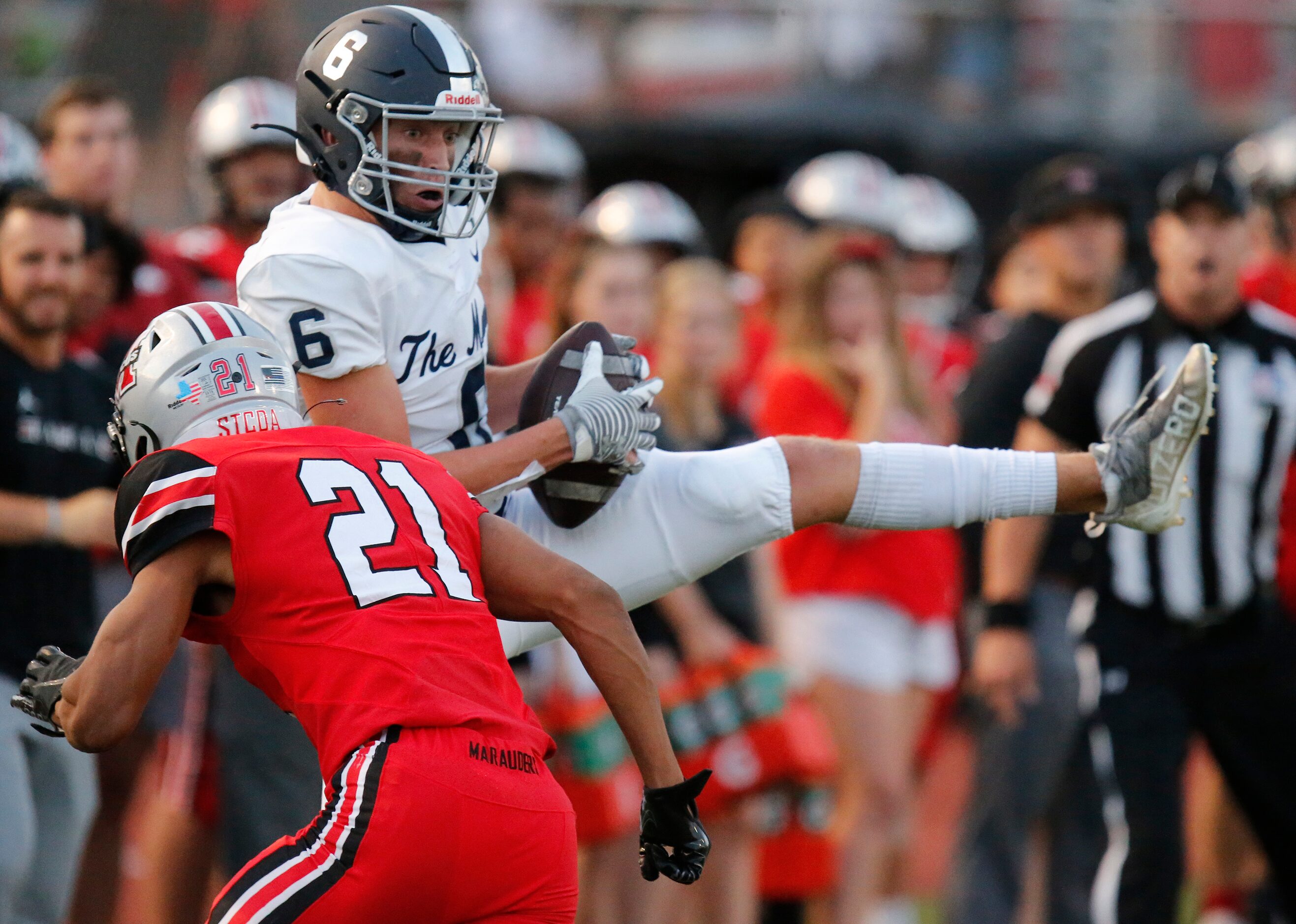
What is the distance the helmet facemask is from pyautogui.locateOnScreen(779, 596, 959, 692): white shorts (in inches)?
88.5

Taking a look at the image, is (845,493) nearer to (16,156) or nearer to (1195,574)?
(1195,574)

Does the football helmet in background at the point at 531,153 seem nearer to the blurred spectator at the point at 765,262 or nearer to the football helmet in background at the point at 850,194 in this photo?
the blurred spectator at the point at 765,262

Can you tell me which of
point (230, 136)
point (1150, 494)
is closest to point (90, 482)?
point (230, 136)

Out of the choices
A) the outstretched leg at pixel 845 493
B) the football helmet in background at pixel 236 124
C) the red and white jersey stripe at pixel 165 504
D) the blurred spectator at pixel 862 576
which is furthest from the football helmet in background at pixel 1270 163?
the red and white jersey stripe at pixel 165 504

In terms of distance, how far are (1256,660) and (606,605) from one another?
2561mm

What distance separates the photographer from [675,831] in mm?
2908

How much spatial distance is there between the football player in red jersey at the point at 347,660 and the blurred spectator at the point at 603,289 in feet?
8.34

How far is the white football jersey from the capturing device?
10.7 ft

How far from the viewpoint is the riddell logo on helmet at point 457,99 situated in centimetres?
343

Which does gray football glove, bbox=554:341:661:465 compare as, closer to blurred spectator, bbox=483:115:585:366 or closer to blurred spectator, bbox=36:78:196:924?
blurred spectator, bbox=36:78:196:924

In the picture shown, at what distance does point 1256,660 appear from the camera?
15.6ft

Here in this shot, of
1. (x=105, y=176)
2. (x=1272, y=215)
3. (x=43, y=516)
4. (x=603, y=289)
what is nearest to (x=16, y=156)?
(x=105, y=176)

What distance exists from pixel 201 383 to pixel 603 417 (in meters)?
0.84

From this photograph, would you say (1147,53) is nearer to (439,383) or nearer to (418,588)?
(439,383)
